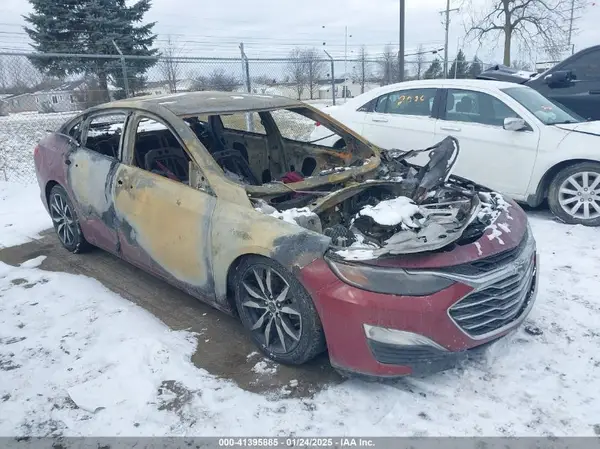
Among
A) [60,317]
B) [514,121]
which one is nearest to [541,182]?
[514,121]

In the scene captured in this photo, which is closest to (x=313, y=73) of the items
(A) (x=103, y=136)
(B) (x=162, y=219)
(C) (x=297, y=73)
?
(C) (x=297, y=73)

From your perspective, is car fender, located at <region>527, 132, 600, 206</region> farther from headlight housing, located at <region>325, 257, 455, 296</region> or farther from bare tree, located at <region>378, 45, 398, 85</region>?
bare tree, located at <region>378, 45, 398, 85</region>

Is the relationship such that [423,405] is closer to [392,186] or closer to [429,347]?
[429,347]

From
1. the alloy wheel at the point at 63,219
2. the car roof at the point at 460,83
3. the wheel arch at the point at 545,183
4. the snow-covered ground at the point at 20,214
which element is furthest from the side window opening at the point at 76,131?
the wheel arch at the point at 545,183

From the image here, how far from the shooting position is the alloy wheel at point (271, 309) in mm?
2942

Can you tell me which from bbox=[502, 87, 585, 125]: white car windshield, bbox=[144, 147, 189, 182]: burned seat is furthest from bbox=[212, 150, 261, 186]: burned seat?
bbox=[502, 87, 585, 125]: white car windshield

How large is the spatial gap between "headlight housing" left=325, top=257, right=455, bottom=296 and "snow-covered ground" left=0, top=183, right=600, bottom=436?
0.67 m

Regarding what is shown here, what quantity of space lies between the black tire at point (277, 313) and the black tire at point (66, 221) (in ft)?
7.68

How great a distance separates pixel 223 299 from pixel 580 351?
2.38 m

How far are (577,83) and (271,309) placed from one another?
24.4 ft

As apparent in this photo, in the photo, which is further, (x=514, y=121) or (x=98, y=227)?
(x=514, y=121)

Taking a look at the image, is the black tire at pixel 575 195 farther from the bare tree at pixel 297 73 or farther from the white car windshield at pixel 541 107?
the bare tree at pixel 297 73

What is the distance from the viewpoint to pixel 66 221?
4824 mm

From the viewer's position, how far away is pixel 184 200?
11.1 ft
